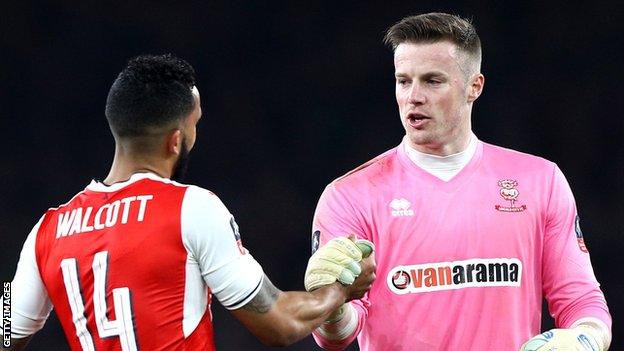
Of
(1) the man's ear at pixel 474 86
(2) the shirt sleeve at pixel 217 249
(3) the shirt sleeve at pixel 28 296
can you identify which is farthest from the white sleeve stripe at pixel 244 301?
(1) the man's ear at pixel 474 86

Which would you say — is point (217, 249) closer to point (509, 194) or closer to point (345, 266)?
point (345, 266)

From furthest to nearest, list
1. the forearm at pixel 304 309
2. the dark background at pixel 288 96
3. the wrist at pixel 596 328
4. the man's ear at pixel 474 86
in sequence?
the dark background at pixel 288 96
the man's ear at pixel 474 86
the wrist at pixel 596 328
the forearm at pixel 304 309

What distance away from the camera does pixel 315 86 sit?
20.9 feet

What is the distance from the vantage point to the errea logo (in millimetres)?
3104

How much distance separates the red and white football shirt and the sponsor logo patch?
1.91 ft

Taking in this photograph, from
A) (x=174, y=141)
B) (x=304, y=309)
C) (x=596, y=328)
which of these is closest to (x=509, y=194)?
(x=596, y=328)

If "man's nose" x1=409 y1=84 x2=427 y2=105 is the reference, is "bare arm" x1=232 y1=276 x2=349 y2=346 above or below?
below

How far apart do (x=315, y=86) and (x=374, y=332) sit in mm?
3430

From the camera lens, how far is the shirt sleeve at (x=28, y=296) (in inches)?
105

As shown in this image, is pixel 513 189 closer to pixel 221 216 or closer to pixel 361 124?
pixel 221 216

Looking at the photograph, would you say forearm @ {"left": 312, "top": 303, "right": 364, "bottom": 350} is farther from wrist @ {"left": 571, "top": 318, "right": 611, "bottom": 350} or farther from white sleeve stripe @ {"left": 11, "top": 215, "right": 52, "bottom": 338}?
white sleeve stripe @ {"left": 11, "top": 215, "right": 52, "bottom": 338}

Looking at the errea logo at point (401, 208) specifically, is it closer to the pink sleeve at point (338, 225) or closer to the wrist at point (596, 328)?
the pink sleeve at point (338, 225)

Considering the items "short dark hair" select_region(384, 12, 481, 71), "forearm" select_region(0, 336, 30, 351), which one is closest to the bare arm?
"forearm" select_region(0, 336, 30, 351)

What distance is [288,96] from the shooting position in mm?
6344
